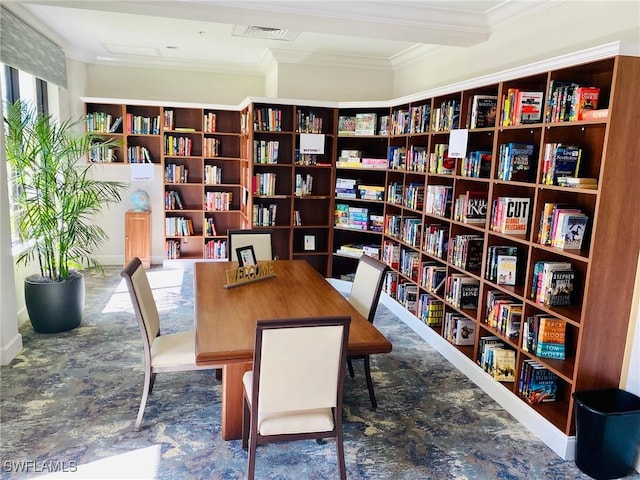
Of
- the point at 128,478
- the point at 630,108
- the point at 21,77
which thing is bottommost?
the point at 128,478

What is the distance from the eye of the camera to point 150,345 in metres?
2.68

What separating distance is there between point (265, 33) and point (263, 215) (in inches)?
76.2

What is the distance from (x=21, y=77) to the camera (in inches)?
196

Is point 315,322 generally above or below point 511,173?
below

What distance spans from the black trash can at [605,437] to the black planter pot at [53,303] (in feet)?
12.6

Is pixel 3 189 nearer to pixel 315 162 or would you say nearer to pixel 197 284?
pixel 197 284

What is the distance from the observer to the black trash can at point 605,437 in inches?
93.7

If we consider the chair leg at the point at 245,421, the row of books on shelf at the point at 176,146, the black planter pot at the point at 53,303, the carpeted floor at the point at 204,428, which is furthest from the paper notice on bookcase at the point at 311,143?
the chair leg at the point at 245,421

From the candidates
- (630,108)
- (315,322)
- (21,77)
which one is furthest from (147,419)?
(21,77)

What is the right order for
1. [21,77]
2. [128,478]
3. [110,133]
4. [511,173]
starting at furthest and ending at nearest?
[110,133]
[21,77]
[511,173]
[128,478]

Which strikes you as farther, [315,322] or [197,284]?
[197,284]

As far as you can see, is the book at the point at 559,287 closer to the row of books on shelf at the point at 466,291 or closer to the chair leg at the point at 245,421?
the row of books on shelf at the point at 466,291

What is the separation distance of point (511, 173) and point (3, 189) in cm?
356

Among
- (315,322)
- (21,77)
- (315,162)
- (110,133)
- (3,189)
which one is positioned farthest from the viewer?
(110,133)
